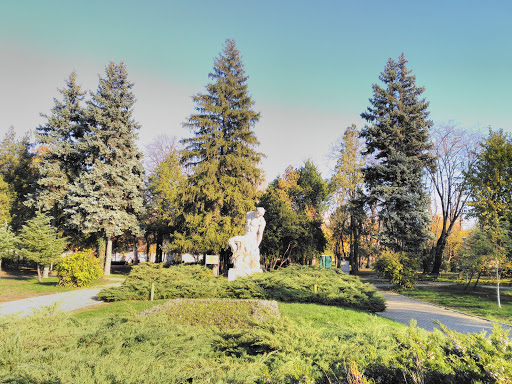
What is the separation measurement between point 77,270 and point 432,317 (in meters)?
14.7

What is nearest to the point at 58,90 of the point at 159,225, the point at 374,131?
the point at 159,225

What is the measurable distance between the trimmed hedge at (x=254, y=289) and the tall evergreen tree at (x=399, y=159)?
11719 mm

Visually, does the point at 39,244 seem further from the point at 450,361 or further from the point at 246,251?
the point at 450,361

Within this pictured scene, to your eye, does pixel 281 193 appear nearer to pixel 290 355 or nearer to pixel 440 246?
pixel 440 246

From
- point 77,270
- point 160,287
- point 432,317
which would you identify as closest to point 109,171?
point 77,270

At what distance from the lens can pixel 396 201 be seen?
70.2ft

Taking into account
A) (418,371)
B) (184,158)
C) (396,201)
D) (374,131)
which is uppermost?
(374,131)

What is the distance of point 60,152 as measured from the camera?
71.0 feet

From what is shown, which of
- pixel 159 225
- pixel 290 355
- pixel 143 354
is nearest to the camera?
pixel 143 354

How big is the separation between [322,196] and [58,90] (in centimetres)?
2626

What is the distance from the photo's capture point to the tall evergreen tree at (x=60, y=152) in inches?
840

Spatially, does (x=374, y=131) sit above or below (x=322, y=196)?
above

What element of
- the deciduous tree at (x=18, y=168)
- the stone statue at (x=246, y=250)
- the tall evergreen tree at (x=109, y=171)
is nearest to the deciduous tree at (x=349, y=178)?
the stone statue at (x=246, y=250)

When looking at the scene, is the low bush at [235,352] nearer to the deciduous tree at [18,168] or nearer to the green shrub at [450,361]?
the green shrub at [450,361]
